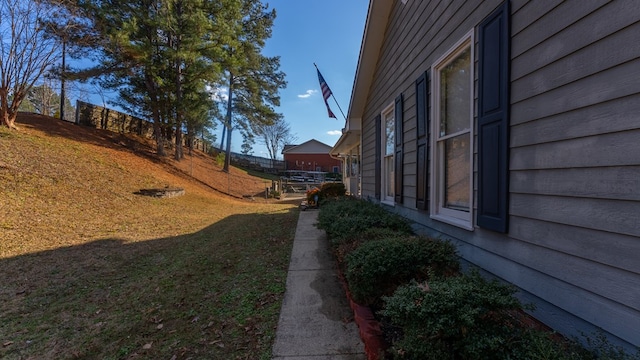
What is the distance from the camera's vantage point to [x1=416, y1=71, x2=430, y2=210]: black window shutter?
12.1ft

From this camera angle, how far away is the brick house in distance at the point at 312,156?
47438 millimetres

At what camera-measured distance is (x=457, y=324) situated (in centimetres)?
152

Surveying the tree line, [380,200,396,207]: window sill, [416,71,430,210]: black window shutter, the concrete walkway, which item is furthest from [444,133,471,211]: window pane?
the tree line

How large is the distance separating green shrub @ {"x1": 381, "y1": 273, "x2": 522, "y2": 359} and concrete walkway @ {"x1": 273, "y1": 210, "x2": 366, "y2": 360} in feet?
2.88

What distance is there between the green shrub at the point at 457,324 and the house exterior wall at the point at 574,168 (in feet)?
1.34

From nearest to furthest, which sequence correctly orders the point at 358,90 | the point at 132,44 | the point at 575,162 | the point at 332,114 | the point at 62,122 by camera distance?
1. the point at 575,162
2. the point at 358,90
3. the point at 332,114
4. the point at 132,44
5. the point at 62,122

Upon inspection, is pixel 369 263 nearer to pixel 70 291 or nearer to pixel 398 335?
pixel 398 335

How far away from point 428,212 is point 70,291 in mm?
A: 4693

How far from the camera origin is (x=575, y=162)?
5.55ft

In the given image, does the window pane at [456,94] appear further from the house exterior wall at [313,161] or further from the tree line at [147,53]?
the house exterior wall at [313,161]

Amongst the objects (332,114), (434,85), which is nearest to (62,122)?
(332,114)

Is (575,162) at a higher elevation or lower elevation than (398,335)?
higher

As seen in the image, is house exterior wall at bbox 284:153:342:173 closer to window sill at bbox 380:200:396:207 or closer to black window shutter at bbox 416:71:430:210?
window sill at bbox 380:200:396:207

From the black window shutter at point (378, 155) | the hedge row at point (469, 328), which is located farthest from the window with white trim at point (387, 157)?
the hedge row at point (469, 328)
